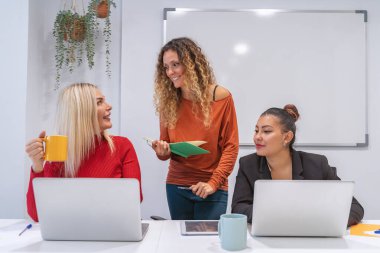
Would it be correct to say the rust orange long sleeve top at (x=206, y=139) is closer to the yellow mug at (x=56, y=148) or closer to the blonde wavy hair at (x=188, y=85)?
the blonde wavy hair at (x=188, y=85)

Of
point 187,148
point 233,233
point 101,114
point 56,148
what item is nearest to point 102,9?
point 101,114

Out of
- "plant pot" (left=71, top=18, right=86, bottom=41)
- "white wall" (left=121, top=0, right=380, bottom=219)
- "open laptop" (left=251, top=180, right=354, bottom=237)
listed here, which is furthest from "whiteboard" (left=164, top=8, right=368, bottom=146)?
"open laptop" (left=251, top=180, right=354, bottom=237)

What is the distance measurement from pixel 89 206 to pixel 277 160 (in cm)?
99

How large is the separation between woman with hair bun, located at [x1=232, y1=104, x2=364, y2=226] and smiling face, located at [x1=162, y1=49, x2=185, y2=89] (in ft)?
1.42

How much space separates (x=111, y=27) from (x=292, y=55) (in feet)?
4.71

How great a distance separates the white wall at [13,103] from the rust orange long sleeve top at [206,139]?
52.1 inches

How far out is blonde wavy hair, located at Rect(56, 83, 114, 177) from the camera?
163cm

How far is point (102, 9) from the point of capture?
9.79ft

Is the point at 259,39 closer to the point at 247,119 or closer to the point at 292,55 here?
the point at 292,55

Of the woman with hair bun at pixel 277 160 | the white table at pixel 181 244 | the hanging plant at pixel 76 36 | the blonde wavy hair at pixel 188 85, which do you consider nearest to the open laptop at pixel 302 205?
the white table at pixel 181 244

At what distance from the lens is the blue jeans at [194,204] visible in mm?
1851

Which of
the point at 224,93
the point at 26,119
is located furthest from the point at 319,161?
the point at 26,119

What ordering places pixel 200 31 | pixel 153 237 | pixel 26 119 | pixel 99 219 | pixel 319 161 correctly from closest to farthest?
pixel 99 219, pixel 153 237, pixel 319 161, pixel 26 119, pixel 200 31

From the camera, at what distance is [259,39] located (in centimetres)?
306
